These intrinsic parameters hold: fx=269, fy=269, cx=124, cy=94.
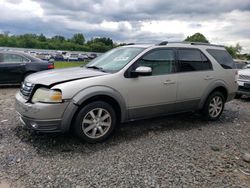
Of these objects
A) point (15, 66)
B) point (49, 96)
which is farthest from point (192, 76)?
point (15, 66)

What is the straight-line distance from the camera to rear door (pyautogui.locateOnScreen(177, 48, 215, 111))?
18.2ft

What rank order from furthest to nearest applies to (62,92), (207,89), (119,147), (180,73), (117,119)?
1. (207,89)
2. (180,73)
3. (117,119)
4. (119,147)
5. (62,92)

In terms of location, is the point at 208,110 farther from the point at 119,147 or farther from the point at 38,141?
the point at 38,141

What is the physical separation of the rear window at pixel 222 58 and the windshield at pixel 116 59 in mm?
2041

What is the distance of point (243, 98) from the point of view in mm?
10266

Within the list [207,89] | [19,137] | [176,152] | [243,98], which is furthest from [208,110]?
[243,98]

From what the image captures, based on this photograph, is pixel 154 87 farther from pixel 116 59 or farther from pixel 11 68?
pixel 11 68

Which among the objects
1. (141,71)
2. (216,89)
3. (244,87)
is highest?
(141,71)

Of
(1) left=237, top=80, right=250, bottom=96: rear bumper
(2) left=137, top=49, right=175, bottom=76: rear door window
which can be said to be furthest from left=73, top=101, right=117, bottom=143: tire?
(1) left=237, top=80, right=250, bottom=96: rear bumper

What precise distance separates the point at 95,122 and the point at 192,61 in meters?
2.63

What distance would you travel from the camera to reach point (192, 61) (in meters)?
5.81

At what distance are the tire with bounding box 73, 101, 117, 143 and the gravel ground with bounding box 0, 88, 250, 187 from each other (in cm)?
16

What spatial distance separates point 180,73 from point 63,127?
8.67 feet

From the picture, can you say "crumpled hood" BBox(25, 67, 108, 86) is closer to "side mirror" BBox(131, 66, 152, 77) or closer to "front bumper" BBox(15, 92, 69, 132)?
"front bumper" BBox(15, 92, 69, 132)
